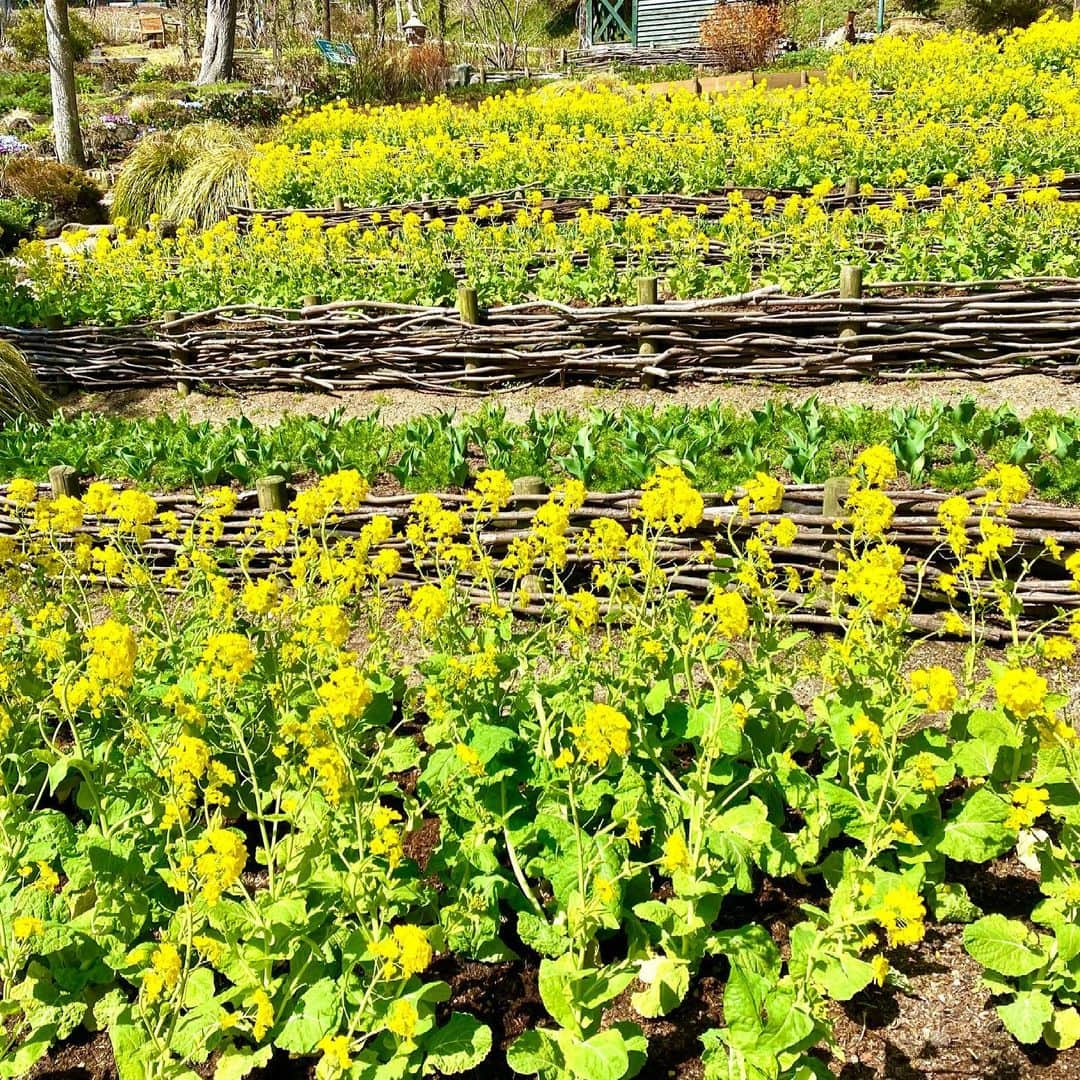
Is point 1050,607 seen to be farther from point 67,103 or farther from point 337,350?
point 67,103

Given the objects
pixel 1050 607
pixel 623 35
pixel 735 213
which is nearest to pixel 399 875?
pixel 1050 607

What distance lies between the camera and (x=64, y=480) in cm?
513

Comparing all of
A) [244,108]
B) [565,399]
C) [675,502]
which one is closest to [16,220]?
[244,108]

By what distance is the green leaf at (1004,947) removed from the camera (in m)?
2.25

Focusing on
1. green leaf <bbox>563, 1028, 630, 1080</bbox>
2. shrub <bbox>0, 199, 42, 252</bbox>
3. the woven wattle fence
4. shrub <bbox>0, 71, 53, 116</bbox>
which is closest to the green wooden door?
shrub <bbox>0, 71, 53, 116</bbox>

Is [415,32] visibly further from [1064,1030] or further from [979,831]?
[1064,1030]

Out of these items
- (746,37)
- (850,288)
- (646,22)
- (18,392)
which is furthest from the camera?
(646,22)

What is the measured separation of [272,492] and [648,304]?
327 centimetres

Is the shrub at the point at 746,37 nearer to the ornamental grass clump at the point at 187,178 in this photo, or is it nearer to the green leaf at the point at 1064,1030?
the ornamental grass clump at the point at 187,178

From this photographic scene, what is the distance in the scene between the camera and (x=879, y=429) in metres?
5.00

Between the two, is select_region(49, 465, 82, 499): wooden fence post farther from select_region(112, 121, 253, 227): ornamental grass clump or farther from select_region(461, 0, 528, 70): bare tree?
select_region(461, 0, 528, 70): bare tree

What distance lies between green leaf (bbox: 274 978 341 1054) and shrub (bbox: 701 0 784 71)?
2392 centimetres

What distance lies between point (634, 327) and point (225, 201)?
8466 millimetres

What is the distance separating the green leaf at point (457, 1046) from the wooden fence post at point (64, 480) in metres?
3.93
